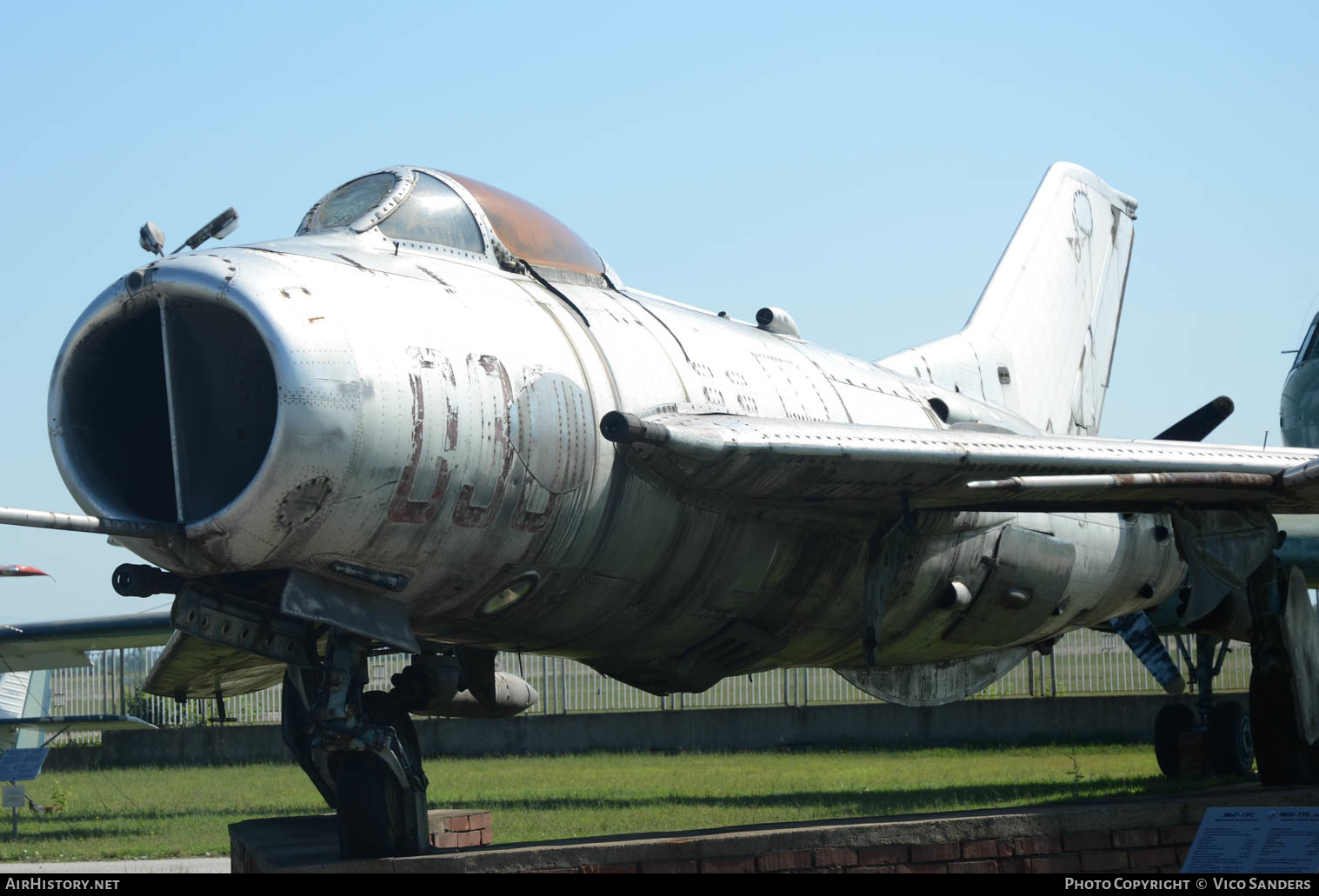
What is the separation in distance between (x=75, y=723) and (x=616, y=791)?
9055mm

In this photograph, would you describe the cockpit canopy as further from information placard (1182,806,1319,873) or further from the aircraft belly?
information placard (1182,806,1319,873)

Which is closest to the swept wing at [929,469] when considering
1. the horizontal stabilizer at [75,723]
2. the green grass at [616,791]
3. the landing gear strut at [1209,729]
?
the green grass at [616,791]

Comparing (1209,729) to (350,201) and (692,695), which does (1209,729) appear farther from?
(692,695)

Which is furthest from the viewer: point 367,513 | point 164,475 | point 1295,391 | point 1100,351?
point 1295,391

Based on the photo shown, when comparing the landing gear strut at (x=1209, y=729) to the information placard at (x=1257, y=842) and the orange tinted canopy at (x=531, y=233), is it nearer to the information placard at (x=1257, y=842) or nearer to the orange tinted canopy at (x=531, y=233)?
the information placard at (x=1257, y=842)

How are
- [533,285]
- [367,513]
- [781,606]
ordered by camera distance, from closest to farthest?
[367,513]
[533,285]
[781,606]

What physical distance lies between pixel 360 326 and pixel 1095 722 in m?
17.4

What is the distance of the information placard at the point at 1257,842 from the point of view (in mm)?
6027

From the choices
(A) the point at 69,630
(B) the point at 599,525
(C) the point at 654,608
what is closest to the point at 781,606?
(C) the point at 654,608

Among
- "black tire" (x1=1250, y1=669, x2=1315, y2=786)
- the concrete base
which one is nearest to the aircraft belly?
"black tire" (x1=1250, y1=669, x2=1315, y2=786)

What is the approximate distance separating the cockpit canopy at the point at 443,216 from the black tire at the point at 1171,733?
33.1ft

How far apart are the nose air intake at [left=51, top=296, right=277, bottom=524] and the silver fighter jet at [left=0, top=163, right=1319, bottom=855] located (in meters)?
0.01

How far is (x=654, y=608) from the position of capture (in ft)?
25.9
